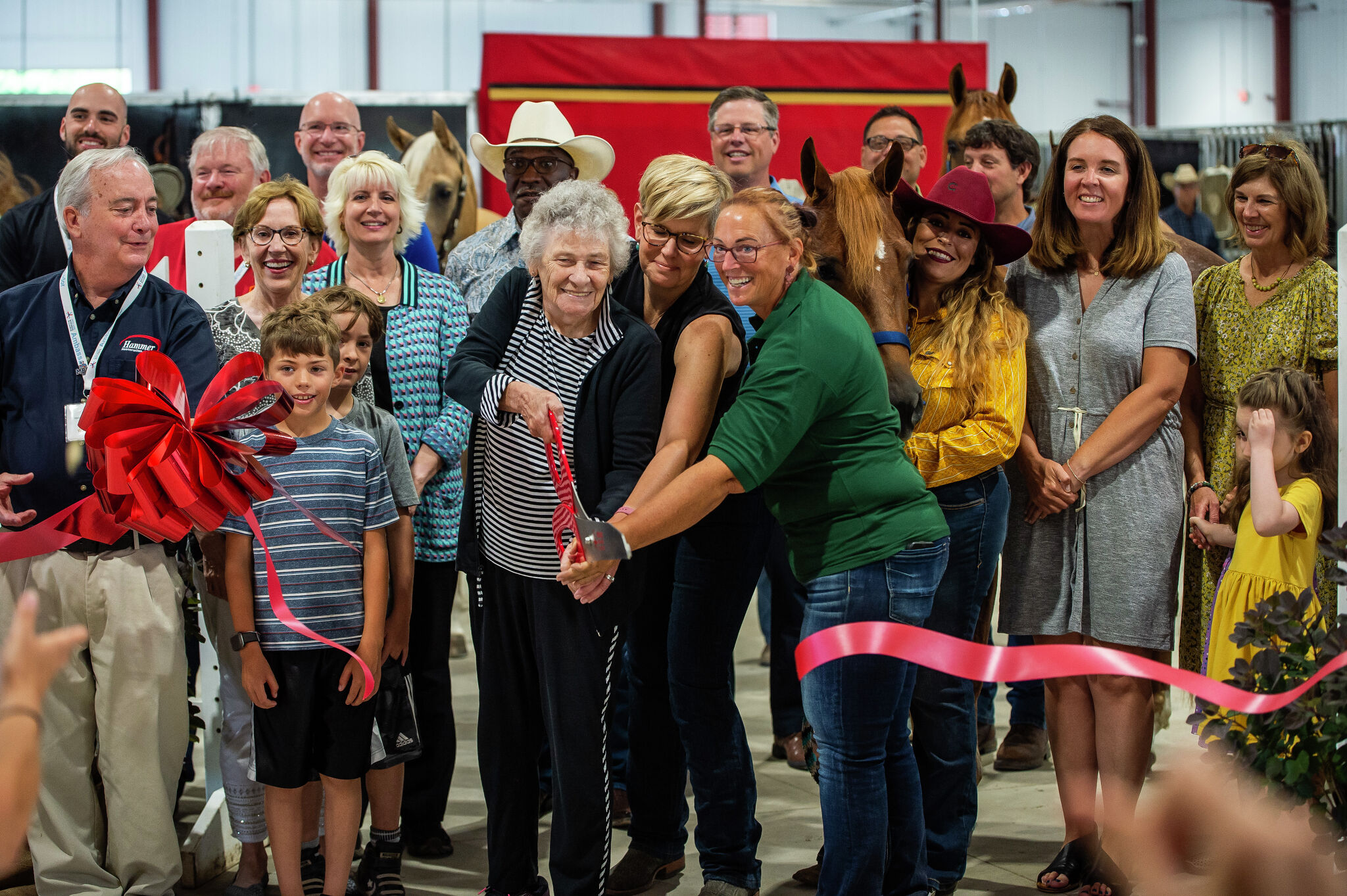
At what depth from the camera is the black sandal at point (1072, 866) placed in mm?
3260

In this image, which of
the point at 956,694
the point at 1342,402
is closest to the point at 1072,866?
the point at 956,694

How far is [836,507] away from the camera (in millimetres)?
2584

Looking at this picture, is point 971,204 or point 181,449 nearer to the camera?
point 181,449

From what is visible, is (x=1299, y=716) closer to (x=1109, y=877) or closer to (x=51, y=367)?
(x=1109, y=877)

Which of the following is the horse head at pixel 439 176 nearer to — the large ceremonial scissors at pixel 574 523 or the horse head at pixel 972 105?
the horse head at pixel 972 105

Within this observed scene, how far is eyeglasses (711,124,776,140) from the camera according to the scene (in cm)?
407

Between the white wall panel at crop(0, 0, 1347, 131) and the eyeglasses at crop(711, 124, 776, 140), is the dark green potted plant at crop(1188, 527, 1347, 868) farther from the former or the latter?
the white wall panel at crop(0, 0, 1347, 131)

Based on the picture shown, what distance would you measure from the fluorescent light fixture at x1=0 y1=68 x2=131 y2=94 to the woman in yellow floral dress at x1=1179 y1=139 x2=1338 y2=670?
10961 mm

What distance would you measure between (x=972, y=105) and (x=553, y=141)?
7.53ft

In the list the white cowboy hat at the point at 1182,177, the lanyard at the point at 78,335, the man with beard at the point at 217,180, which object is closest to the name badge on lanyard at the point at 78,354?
the lanyard at the point at 78,335

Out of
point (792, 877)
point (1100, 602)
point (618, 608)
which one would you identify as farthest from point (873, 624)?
point (792, 877)

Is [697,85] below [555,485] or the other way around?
the other way around

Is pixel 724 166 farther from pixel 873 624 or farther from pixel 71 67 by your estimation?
pixel 71 67

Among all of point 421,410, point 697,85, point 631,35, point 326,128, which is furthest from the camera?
point 631,35
